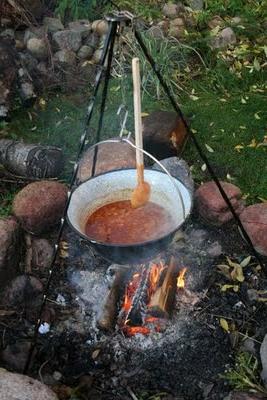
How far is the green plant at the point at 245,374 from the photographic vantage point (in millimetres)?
3039

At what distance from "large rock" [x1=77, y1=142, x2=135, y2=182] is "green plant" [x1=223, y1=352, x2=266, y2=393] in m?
1.90

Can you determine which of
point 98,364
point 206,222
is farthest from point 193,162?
point 98,364

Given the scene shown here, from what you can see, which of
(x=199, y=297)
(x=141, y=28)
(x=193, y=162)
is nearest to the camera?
(x=199, y=297)

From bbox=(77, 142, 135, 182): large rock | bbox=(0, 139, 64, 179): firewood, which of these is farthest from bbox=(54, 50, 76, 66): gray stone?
bbox=(77, 142, 135, 182): large rock

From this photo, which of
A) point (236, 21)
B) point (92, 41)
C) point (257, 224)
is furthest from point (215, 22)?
point (257, 224)

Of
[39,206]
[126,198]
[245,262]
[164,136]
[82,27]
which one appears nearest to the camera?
[126,198]

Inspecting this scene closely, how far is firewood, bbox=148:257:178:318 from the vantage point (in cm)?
335

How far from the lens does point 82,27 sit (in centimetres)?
666

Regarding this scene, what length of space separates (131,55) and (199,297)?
3.73m

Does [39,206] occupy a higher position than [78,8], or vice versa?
[78,8]

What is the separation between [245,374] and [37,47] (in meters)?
4.71

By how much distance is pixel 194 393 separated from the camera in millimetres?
3076

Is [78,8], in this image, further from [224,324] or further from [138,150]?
[224,324]

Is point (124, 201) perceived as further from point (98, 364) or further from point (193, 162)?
point (193, 162)
